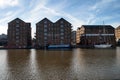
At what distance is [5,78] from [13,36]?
77.4 metres

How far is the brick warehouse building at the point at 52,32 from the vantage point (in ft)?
295

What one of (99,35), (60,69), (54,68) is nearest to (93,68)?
(60,69)

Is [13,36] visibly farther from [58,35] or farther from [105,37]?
[105,37]

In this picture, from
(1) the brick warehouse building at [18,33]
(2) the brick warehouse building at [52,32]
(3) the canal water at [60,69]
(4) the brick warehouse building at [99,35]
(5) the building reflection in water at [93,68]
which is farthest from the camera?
(4) the brick warehouse building at [99,35]

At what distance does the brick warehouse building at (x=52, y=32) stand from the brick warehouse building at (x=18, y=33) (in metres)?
7.46

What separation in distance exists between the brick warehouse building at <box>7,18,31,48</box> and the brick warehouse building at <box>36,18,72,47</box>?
7.46 metres

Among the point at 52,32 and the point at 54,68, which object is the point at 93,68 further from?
the point at 52,32

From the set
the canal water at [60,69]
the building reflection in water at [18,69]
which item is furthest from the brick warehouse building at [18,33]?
the canal water at [60,69]

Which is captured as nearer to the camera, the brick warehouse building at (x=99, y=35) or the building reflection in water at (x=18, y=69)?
the building reflection in water at (x=18, y=69)

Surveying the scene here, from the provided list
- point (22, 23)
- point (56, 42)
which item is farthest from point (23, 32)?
point (56, 42)

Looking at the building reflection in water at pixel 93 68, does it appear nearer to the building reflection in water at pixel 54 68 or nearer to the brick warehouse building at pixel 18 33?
the building reflection in water at pixel 54 68

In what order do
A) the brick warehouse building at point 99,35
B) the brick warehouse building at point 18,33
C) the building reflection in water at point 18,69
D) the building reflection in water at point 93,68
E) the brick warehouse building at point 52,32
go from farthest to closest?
1. the brick warehouse building at point 99,35
2. the brick warehouse building at point 52,32
3. the brick warehouse building at point 18,33
4. the building reflection in water at point 18,69
5. the building reflection in water at point 93,68

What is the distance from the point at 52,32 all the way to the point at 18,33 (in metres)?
19.6

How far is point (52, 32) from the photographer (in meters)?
91.4
